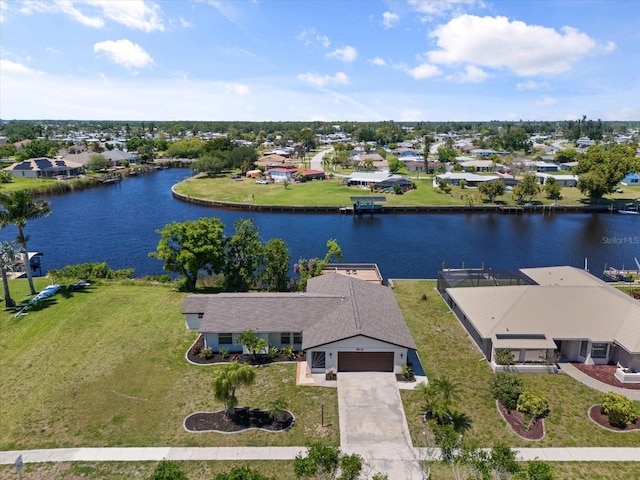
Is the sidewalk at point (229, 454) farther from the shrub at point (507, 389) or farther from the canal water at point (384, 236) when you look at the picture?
the canal water at point (384, 236)

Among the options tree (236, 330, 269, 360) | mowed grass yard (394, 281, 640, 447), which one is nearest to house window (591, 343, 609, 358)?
mowed grass yard (394, 281, 640, 447)

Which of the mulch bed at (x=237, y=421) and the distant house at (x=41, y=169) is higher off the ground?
the distant house at (x=41, y=169)

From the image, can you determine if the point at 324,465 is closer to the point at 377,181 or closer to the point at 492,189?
the point at 492,189

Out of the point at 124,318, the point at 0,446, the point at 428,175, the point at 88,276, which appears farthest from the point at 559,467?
the point at 428,175

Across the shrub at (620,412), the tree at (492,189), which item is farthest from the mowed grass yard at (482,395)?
the tree at (492,189)

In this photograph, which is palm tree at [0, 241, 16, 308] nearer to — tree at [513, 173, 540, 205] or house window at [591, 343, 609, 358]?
house window at [591, 343, 609, 358]

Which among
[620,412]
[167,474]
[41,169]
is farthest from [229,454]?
[41,169]

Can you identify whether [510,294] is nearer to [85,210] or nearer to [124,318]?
[124,318]
